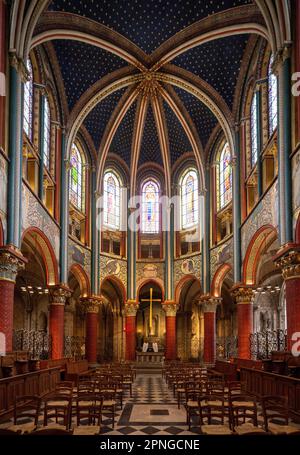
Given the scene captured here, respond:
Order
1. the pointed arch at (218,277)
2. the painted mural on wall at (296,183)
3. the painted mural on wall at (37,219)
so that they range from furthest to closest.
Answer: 1. the pointed arch at (218,277)
2. the painted mural on wall at (37,219)
3. the painted mural on wall at (296,183)

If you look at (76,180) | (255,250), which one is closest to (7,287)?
(255,250)

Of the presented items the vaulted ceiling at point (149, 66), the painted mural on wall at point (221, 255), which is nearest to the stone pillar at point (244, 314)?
the painted mural on wall at point (221, 255)

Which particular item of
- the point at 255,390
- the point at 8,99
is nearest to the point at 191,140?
the point at 8,99

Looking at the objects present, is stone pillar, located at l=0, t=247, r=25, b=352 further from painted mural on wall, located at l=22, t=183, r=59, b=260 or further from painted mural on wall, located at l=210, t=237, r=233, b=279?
painted mural on wall, located at l=210, t=237, r=233, b=279

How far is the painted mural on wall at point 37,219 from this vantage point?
2221cm

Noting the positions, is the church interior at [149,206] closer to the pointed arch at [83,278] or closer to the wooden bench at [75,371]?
the pointed arch at [83,278]

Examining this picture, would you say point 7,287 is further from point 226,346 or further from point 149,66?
point 226,346

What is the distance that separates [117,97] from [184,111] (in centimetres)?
464

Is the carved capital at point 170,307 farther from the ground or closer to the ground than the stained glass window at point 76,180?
closer to the ground

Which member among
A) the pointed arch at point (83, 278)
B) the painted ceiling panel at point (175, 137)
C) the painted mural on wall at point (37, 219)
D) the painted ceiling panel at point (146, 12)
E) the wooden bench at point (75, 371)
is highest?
the painted ceiling panel at point (146, 12)

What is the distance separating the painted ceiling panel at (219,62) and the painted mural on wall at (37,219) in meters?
12.5

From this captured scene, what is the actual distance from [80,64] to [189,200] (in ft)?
46.4

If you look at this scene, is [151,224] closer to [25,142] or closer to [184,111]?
[184,111]

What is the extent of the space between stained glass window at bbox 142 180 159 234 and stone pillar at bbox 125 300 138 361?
20.2 ft
